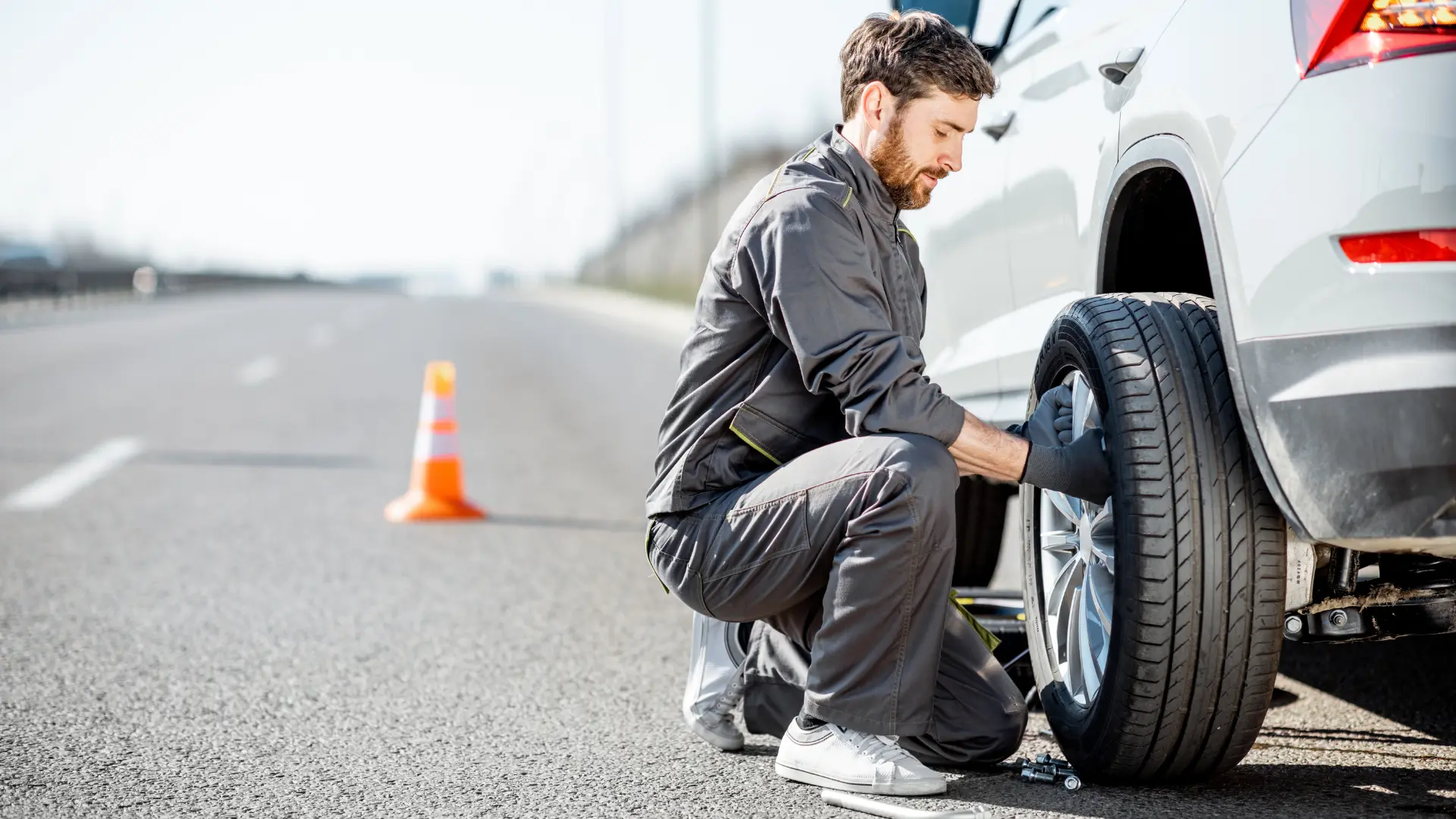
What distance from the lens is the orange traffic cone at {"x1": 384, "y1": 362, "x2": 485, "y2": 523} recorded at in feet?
23.7

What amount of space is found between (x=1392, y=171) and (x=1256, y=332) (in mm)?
334

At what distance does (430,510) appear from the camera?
23.7 ft

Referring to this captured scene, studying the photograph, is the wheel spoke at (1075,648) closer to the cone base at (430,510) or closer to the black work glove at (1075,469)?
the black work glove at (1075,469)

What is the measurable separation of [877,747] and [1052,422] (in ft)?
2.53

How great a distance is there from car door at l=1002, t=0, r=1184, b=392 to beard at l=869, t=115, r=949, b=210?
36 cm

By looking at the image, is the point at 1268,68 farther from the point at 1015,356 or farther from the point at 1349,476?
the point at 1015,356

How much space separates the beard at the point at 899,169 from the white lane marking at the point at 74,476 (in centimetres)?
577

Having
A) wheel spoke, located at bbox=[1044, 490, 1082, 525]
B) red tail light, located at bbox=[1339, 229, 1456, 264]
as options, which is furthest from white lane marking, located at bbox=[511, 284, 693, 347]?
red tail light, located at bbox=[1339, 229, 1456, 264]

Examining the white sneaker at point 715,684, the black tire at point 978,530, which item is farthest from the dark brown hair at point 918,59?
the black tire at point 978,530

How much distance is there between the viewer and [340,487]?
8.19m

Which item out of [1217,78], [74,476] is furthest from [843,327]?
[74,476]

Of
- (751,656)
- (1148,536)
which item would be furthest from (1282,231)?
(751,656)

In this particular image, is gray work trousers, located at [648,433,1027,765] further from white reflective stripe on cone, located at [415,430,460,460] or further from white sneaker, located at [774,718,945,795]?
white reflective stripe on cone, located at [415,430,460,460]

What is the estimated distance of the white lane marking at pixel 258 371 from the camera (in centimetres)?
1501
